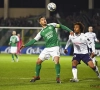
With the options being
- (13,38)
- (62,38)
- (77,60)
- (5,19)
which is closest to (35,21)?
(5,19)

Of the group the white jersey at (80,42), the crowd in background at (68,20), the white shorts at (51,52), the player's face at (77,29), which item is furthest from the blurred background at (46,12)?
the white shorts at (51,52)

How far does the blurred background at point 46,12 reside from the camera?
46031mm

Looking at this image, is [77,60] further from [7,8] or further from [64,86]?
[7,8]

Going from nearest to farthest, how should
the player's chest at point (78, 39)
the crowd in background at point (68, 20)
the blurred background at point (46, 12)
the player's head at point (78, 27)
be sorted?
the player's head at point (78, 27), the player's chest at point (78, 39), the crowd in background at point (68, 20), the blurred background at point (46, 12)

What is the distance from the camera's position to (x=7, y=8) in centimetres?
4928

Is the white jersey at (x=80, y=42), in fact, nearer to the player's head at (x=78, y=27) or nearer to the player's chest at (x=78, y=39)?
the player's chest at (x=78, y=39)

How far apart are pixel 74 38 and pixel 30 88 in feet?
9.00

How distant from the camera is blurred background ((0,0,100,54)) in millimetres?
46031

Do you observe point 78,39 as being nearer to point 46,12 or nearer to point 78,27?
point 78,27

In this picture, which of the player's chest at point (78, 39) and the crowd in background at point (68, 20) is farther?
the crowd in background at point (68, 20)

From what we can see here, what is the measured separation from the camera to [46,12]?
4909cm

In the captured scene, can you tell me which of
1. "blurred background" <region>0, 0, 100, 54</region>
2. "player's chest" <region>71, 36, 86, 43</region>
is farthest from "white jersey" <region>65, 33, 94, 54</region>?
"blurred background" <region>0, 0, 100, 54</region>

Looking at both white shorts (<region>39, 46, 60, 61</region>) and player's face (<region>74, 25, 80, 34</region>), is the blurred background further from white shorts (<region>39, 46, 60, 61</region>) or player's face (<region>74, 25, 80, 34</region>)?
white shorts (<region>39, 46, 60, 61</region>)

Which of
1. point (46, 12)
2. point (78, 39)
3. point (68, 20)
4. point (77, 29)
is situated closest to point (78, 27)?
point (77, 29)
